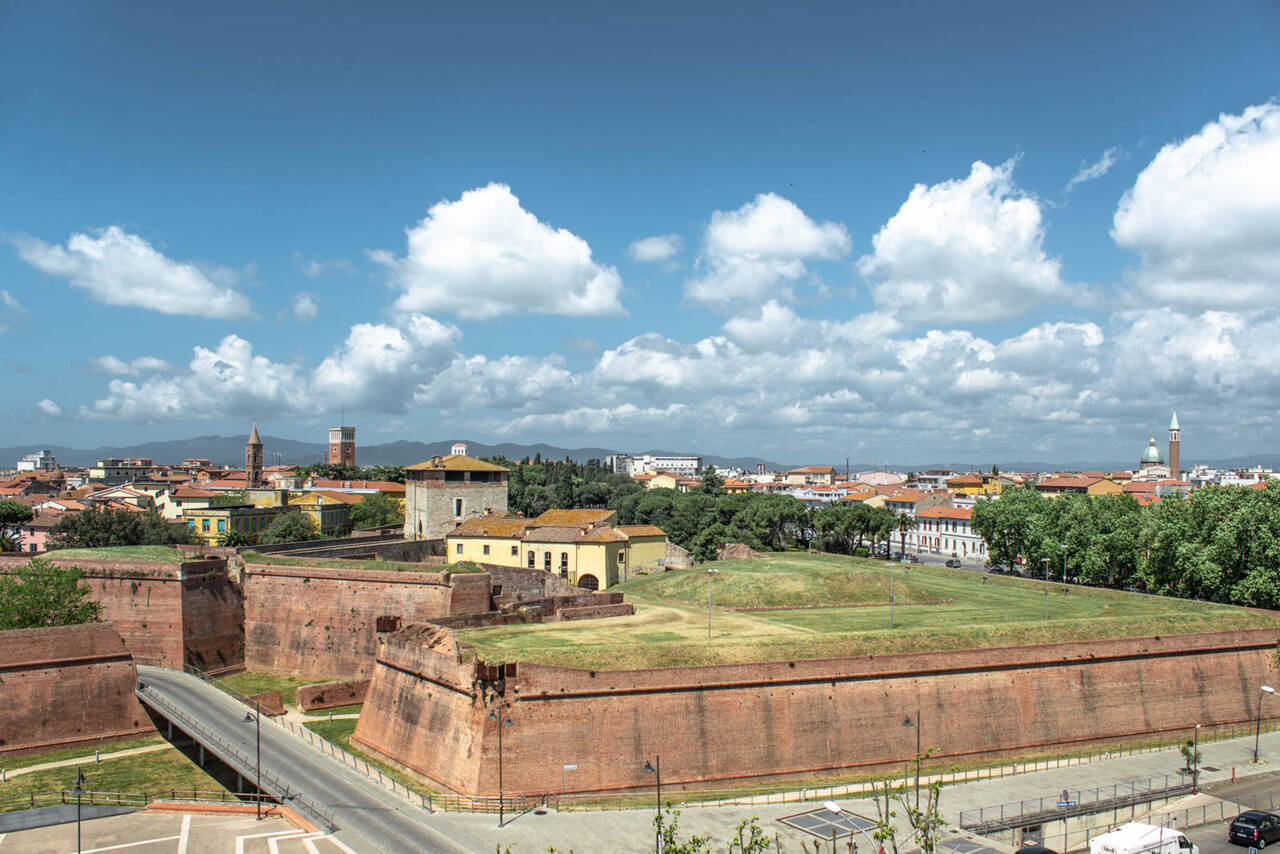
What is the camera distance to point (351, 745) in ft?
102

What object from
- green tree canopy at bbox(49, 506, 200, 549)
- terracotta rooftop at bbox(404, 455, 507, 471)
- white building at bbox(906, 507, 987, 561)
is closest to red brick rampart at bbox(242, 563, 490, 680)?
terracotta rooftop at bbox(404, 455, 507, 471)

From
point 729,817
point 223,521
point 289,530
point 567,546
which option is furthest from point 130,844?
point 223,521

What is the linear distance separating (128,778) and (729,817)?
19897 millimetres

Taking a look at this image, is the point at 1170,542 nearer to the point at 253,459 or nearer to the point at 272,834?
the point at 272,834

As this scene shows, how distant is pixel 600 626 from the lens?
3538 cm

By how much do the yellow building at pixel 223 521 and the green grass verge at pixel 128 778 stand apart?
37261 millimetres

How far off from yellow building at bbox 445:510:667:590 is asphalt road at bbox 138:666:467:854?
18.2 metres

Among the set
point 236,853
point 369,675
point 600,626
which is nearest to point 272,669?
point 369,675

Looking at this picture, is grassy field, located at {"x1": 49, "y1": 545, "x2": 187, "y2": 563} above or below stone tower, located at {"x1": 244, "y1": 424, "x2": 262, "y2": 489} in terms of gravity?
below

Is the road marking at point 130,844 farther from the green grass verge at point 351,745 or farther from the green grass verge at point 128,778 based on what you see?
the green grass verge at point 351,745

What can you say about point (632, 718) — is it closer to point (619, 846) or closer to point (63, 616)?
point (619, 846)

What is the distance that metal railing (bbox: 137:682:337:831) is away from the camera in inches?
965

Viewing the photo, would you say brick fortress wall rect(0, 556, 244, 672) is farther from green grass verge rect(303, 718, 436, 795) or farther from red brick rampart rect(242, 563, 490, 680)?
green grass verge rect(303, 718, 436, 795)

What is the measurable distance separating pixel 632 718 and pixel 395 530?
1615 inches
